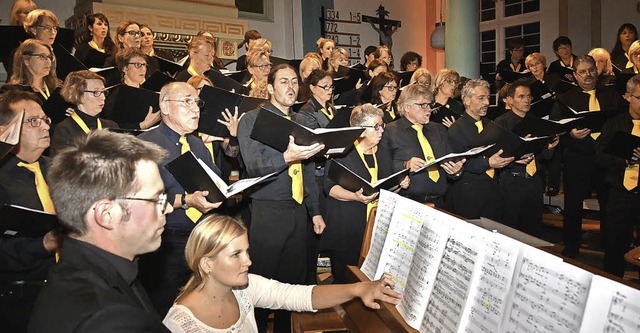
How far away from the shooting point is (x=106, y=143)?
132 centimetres

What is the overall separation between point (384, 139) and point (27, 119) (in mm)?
2327

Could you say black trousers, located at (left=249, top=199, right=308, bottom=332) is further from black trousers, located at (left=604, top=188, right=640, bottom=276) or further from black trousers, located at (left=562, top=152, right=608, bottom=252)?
black trousers, located at (left=562, top=152, right=608, bottom=252)

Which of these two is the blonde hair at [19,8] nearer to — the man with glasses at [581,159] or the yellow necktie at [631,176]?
the man with glasses at [581,159]

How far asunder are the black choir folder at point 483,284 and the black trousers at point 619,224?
8.97ft

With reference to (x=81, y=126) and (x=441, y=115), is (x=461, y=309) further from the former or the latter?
(x=441, y=115)

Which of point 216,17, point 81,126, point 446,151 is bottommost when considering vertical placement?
point 446,151

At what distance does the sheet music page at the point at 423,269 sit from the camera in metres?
1.87

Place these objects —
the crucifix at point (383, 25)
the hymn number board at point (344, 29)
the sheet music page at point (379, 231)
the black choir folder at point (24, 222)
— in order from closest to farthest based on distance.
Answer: the black choir folder at point (24, 222), the sheet music page at point (379, 231), the hymn number board at point (344, 29), the crucifix at point (383, 25)

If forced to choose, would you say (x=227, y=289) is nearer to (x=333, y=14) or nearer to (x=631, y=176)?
(x=631, y=176)

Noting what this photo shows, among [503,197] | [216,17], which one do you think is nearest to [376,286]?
[503,197]

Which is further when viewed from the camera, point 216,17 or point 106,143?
point 216,17

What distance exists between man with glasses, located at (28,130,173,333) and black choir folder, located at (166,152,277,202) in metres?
1.24

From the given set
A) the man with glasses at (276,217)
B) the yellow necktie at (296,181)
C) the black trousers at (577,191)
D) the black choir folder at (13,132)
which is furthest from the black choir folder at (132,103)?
the black trousers at (577,191)

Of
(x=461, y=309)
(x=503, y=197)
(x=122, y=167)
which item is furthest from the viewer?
(x=503, y=197)
